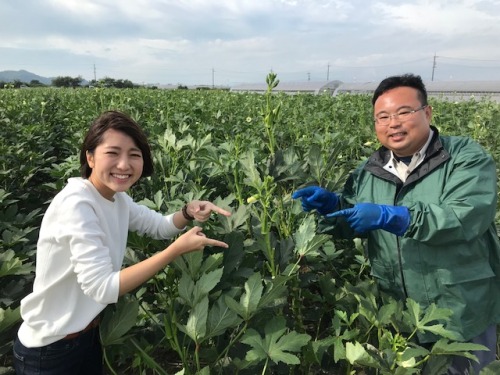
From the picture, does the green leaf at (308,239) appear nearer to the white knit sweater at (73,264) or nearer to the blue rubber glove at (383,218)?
the blue rubber glove at (383,218)

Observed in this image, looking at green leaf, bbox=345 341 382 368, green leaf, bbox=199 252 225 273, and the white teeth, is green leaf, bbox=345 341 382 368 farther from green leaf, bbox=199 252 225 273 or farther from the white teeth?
the white teeth

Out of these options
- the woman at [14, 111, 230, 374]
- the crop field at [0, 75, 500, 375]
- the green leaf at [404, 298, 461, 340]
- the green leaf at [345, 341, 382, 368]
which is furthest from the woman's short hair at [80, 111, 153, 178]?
the green leaf at [404, 298, 461, 340]

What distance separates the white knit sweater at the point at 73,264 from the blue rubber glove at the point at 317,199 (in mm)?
829

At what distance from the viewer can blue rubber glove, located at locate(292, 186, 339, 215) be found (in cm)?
185

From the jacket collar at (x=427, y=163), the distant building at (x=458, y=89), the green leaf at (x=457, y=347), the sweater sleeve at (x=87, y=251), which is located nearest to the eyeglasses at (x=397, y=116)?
the jacket collar at (x=427, y=163)

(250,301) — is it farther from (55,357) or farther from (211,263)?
(55,357)

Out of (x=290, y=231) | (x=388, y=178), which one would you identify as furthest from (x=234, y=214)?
(x=388, y=178)

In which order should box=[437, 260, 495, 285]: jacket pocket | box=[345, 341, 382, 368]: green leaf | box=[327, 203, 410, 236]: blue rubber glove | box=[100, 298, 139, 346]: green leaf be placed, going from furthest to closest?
box=[437, 260, 495, 285]: jacket pocket
box=[327, 203, 410, 236]: blue rubber glove
box=[100, 298, 139, 346]: green leaf
box=[345, 341, 382, 368]: green leaf

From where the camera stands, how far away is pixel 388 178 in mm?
1896

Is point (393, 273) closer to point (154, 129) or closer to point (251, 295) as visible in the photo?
point (251, 295)

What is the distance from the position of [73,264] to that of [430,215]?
1.32m

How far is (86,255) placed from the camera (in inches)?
48.6

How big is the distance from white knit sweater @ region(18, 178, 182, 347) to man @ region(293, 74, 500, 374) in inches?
33.5

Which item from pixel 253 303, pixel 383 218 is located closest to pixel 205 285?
pixel 253 303
